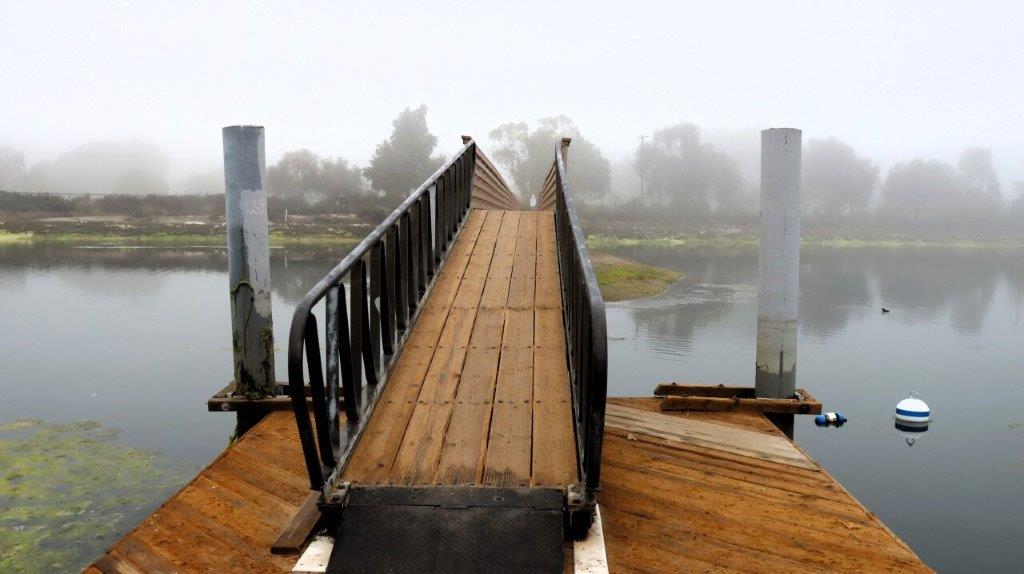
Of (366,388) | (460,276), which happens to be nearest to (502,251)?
(460,276)

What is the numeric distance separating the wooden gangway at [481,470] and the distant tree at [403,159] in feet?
196

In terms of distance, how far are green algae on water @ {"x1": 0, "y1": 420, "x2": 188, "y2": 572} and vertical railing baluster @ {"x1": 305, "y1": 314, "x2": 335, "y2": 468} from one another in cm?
496

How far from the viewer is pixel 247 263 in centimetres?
573

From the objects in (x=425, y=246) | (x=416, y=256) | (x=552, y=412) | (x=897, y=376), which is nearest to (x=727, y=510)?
(x=552, y=412)

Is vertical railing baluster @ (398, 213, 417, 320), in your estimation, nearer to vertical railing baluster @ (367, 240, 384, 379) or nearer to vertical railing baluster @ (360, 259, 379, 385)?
vertical railing baluster @ (367, 240, 384, 379)

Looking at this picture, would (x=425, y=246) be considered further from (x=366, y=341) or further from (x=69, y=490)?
(x=69, y=490)

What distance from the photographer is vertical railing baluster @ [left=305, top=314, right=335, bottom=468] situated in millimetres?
3035

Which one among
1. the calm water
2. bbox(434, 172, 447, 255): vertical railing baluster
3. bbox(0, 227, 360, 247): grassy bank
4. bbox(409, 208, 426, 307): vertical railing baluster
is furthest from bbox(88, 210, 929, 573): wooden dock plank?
bbox(0, 227, 360, 247): grassy bank

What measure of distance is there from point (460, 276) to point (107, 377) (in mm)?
11869

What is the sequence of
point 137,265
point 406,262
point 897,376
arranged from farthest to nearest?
point 137,265 < point 897,376 < point 406,262

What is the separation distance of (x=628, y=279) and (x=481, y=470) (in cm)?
2908

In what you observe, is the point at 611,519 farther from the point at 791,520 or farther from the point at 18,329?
the point at 18,329

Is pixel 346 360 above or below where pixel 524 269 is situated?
below

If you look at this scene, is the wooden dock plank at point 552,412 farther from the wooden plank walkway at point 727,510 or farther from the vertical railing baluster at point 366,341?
the vertical railing baluster at point 366,341
